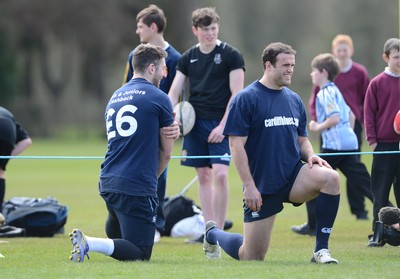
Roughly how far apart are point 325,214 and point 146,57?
2065mm

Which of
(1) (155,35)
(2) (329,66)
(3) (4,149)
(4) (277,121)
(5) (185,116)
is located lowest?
(3) (4,149)

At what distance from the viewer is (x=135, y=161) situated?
8320mm

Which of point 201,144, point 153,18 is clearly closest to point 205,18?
point 153,18

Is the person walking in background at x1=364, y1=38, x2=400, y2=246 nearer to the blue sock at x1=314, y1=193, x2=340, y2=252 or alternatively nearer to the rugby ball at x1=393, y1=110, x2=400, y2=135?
the rugby ball at x1=393, y1=110, x2=400, y2=135

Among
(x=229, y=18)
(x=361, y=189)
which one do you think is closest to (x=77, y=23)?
(x=229, y=18)

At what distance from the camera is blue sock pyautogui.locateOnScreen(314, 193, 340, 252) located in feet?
26.9

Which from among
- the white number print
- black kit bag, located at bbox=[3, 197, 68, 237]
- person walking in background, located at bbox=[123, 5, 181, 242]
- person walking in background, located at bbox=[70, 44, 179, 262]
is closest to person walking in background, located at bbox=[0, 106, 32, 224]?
black kit bag, located at bbox=[3, 197, 68, 237]

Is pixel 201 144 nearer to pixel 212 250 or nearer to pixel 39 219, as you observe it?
pixel 39 219

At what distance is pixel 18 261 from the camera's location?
28.6ft

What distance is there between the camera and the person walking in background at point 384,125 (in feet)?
34.6

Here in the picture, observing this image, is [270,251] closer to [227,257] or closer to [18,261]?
[227,257]

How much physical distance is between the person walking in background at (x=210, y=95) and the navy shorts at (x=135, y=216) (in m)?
2.51

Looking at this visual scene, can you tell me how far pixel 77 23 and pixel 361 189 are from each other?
142 ft

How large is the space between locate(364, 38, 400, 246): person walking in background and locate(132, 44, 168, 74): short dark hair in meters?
2.99
